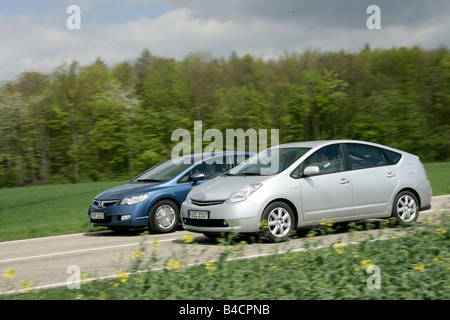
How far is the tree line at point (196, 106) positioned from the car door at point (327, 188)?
25.5 m

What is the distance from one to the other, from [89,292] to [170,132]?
30.7m

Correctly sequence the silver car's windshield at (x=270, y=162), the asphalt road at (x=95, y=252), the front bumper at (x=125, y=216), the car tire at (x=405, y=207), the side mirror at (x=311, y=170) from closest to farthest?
1. the asphalt road at (x=95, y=252)
2. the side mirror at (x=311, y=170)
3. the silver car's windshield at (x=270, y=162)
4. the car tire at (x=405, y=207)
5. the front bumper at (x=125, y=216)

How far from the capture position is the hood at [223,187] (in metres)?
8.76

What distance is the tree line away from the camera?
3475 cm

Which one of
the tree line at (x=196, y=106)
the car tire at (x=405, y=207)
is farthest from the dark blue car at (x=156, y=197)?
the tree line at (x=196, y=106)

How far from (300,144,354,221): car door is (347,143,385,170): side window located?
24 centimetres

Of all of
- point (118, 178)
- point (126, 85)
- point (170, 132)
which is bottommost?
point (118, 178)

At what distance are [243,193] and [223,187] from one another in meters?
0.51

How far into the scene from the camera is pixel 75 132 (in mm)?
35344

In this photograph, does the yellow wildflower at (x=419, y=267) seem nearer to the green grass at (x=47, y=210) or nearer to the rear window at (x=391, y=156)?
the rear window at (x=391, y=156)

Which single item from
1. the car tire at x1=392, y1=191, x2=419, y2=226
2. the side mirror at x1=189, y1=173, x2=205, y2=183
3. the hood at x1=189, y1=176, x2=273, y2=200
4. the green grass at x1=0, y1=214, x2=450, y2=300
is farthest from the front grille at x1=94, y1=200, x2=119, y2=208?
the car tire at x1=392, y1=191, x2=419, y2=226

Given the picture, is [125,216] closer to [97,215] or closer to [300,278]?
[97,215]

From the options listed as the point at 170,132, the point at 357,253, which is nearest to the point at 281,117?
the point at 170,132
